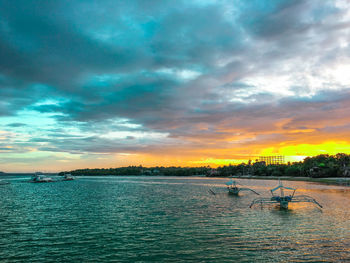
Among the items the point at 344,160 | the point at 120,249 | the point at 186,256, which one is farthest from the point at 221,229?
the point at 344,160

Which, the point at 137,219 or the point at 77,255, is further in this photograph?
the point at 137,219

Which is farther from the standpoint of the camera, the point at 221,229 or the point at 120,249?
the point at 221,229

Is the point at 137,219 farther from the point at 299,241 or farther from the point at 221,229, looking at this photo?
the point at 299,241

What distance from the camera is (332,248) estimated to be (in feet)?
81.0

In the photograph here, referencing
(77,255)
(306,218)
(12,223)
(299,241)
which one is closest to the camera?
(77,255)

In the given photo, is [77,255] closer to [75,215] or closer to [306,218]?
[75,215]

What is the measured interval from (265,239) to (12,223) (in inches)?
1364

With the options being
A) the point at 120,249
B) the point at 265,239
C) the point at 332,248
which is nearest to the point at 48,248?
the point at 120,249

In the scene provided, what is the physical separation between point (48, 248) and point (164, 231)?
12.7 meters

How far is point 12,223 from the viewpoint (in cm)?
3838

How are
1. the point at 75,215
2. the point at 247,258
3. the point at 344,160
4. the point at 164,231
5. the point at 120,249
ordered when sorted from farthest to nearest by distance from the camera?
the point at 344,160
the point at 75,215
the point at 164,231
the point at 120,249
the point at 247,258

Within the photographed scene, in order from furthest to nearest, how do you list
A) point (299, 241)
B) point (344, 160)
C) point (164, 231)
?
1. point (344, 160)
2. point (164, 231)
3. point (299, 241)

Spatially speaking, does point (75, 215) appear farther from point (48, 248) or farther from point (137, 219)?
point (48, 248)

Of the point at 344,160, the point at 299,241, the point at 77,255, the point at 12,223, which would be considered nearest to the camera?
the point at 77,255
